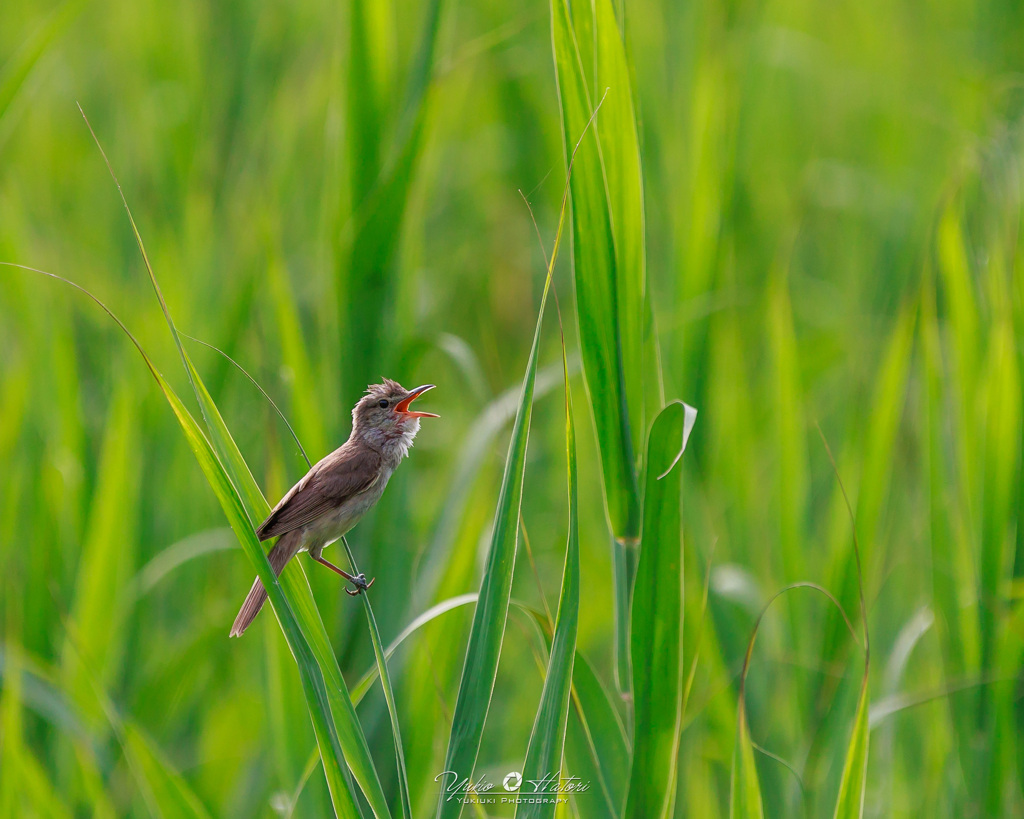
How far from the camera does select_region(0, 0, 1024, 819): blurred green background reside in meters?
1.12

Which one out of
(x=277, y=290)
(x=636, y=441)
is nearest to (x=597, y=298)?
(x=636, y=441)

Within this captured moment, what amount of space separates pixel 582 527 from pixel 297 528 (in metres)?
1.41

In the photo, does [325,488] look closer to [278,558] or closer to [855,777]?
[278,558]

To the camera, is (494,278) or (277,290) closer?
(277,290)

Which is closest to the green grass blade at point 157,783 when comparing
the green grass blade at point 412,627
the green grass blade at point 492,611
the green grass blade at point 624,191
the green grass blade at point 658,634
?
the green grass blade at point 412,627

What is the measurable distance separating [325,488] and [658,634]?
1.20 ft

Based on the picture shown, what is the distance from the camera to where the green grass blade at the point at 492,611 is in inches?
27.5

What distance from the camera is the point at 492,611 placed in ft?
2.32

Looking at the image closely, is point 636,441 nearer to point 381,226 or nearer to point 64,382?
point 381,226

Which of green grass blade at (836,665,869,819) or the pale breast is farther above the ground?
the pale breast

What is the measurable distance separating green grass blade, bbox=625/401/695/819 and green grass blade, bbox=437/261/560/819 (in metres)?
0.15

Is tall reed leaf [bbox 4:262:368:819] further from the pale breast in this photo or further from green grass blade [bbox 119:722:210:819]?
green grass blade [bbox 119:722:210:819]

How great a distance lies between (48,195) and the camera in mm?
2320

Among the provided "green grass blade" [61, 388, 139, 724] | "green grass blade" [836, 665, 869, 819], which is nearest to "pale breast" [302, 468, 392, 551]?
"green grass blade" [836, 665, 869, 819]
